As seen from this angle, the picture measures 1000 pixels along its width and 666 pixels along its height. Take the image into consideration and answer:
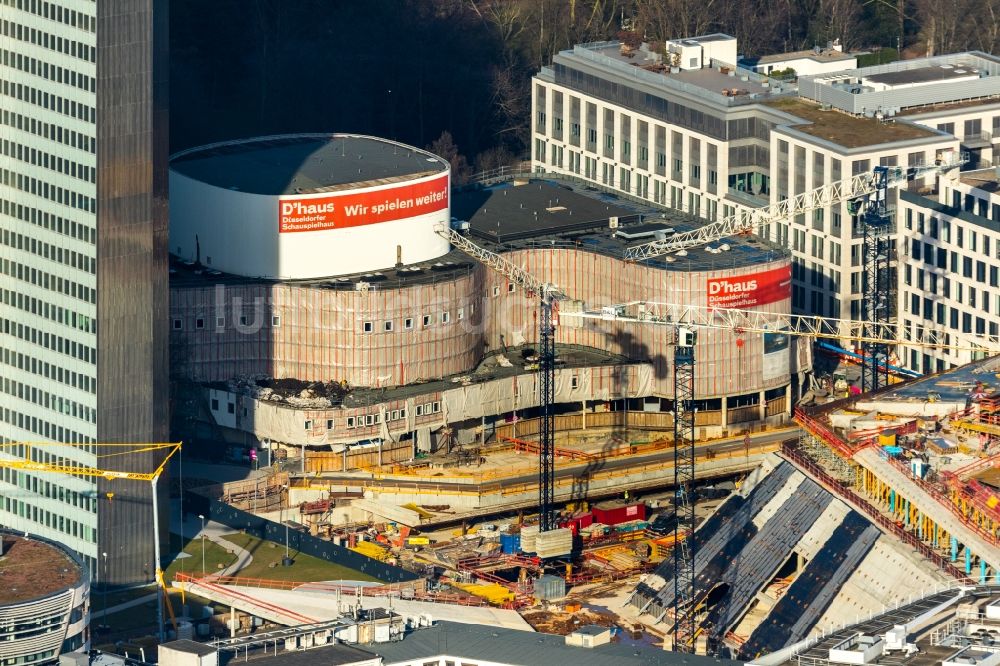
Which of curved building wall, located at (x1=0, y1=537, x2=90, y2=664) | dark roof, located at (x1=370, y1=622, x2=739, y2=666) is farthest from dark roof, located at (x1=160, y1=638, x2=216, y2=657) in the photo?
dark roof, located at (x1=370, y1=622, x2=739, y2=666)

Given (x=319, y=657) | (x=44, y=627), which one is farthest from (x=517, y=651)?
(x=44, y=627)

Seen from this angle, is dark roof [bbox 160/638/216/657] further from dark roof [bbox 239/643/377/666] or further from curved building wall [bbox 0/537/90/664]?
curved building wall [bbox 0/537/90/664]

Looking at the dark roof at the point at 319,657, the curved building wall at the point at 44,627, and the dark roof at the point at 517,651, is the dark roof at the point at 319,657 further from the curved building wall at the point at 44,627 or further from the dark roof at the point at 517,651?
the curved building wall at the point at 44,627

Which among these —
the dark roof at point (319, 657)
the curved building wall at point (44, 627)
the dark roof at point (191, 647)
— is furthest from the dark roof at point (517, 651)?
the curved building wall at point (44, 627)

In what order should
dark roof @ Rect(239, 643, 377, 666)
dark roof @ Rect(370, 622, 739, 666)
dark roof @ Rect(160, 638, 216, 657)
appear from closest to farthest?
dark roof @ Rect(160, 638, 216, 657)
dark roof @ Rect(239, 643, 377, 666)
dark roof @ Rect(370, 622, 739, 666)

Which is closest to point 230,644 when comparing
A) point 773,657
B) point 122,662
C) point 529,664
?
point 122,662

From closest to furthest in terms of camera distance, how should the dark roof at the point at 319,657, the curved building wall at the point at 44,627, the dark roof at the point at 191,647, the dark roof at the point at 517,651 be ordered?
1. the dark roof at the point at 191,647
2. the dark roof at the point at 319,657
3. the dark roof at the point at 517,651
4. the curved building wall at the point at 44,627

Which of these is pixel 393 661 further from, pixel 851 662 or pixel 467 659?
pixel 851 662
